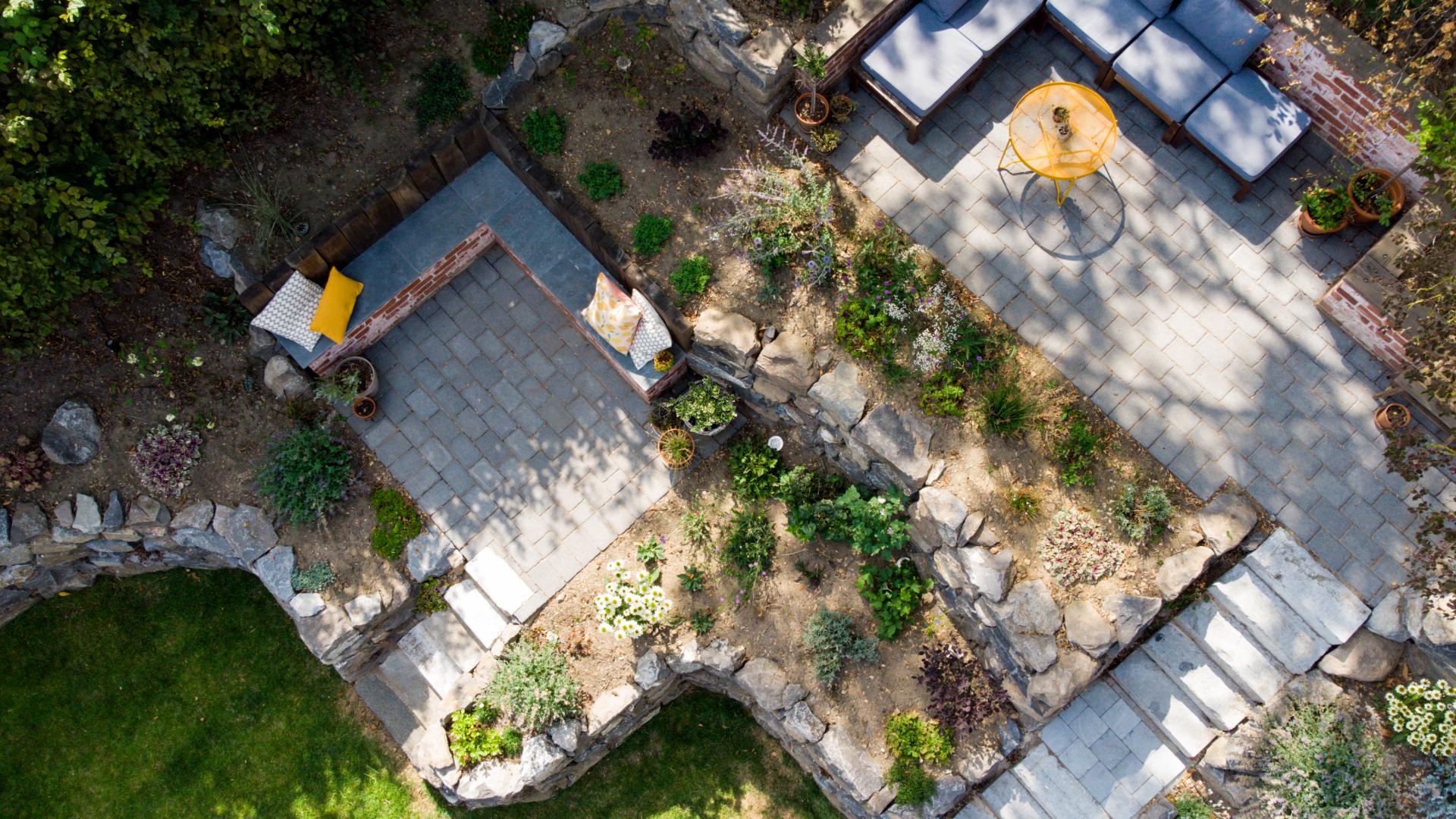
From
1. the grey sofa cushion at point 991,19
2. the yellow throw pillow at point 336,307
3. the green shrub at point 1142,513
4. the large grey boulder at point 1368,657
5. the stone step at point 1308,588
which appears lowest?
the large grey boulder at point 1368,657

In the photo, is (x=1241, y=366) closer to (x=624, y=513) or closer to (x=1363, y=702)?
(x=1363, y=702)

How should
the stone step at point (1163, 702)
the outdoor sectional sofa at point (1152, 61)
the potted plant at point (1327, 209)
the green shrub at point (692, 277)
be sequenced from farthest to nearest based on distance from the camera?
the green shrub at point (692, 277)
the outdoor sectional sofa at point (1152, 61)
the potted plant at point (1327, 209)
the stone step at point (1163, 702)

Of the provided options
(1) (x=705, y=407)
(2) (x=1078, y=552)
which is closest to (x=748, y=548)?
(1) (x=705, y=407)

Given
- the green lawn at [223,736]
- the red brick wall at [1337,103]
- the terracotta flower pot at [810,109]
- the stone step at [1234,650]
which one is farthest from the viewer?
the green lawn at [223,736]

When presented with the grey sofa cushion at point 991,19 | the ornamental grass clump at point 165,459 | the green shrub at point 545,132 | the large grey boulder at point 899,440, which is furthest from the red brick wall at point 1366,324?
the ornamental grass clump at point 165,459

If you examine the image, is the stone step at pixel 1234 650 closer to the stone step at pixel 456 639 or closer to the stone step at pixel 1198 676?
the stone step at pixel 1198 676

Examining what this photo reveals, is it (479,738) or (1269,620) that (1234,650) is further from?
(479,738)

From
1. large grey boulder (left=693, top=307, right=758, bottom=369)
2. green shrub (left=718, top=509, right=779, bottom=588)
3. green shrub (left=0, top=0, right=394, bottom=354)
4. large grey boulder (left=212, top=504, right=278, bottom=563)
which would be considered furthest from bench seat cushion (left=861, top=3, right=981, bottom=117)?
large grey boulder (left=212, top=504, right=278, bottom=563)
